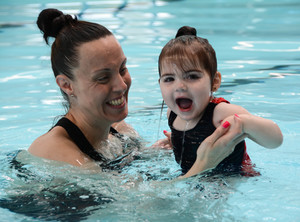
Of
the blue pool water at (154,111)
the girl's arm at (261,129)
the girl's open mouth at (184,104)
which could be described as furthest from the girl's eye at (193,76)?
the blue pool water at (154,111)

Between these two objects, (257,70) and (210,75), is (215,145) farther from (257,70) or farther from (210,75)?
(257,70)

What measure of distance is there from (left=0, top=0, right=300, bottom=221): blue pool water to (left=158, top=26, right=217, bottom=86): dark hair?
0.67 m

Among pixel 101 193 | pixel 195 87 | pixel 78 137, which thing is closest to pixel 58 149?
pixel 78 137

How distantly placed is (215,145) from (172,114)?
0.76 metres

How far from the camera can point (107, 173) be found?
3.04 m

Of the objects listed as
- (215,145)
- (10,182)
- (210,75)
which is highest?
(210,75)

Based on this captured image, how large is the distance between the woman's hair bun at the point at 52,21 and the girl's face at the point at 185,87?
0.75m

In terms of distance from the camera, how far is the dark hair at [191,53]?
2707 mm

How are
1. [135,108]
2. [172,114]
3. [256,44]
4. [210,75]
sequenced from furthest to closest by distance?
1. [256,44]
2. [135,108]
3. [172,114]
4. [210,75]

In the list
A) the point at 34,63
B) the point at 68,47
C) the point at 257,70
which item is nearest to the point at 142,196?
the point at 68,47

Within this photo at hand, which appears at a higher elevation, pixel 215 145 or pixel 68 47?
pixel 68 47

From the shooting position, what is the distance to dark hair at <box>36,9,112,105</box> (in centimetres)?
300

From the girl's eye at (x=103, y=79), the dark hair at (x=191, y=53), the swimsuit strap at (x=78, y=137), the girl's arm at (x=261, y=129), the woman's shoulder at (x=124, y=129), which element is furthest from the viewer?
the woman's shoulder at (x=124, y=129)

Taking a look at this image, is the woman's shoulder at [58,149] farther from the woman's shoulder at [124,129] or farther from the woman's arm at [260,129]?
the woman's arm at [260,129]
